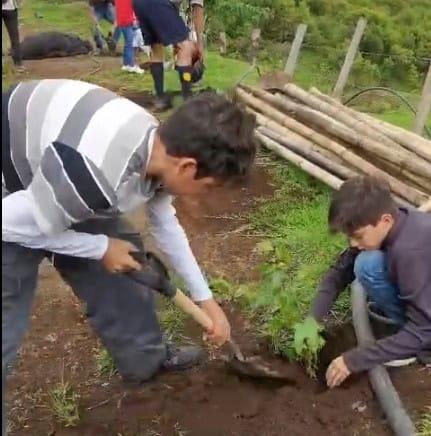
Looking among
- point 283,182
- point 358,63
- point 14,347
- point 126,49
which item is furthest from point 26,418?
point 358,63

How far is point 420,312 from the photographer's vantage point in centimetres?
307

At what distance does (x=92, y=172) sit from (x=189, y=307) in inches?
34.9

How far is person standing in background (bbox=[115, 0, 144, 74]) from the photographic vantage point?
9875 mm

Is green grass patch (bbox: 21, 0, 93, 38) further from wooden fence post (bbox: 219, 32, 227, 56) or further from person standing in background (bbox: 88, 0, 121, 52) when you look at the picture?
wooden fence post (bbox: 219, 32, 227, 56)

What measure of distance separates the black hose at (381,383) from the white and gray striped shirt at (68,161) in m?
1.26

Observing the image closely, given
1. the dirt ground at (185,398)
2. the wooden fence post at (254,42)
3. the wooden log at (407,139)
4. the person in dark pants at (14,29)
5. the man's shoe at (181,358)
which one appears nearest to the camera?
the dirt ground at (185,398)

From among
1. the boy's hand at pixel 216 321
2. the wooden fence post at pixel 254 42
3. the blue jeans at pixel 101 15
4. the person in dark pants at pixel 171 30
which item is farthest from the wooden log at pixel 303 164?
the wooden fence post at pixel 254 42

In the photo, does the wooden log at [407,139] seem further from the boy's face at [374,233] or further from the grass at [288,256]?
the boy's face at [374,233]

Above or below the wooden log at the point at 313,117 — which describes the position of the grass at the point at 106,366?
above

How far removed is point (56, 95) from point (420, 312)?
1665 mm

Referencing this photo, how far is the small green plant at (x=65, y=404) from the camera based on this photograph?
3186 millimetres

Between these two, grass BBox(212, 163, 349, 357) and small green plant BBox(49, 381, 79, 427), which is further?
grass BBox(212, 163, 349, 357)

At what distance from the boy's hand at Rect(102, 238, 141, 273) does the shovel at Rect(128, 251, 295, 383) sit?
0.08m

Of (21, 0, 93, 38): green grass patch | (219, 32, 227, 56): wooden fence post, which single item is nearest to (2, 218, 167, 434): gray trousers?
(219, 32, 227, 56): wooden fence post
